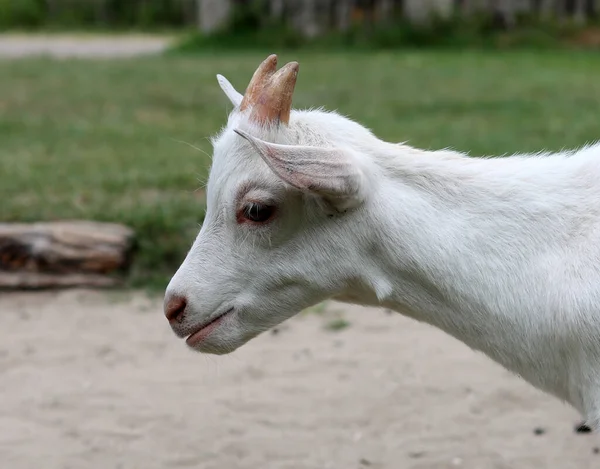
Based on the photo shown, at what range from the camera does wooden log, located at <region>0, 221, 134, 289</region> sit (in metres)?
6.65

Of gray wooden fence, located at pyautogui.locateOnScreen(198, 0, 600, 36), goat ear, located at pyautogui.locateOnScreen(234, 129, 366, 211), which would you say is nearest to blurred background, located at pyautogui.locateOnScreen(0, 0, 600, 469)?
goat ear, located at pyautogui.locateOnScreen(234, 129, 366, 211)

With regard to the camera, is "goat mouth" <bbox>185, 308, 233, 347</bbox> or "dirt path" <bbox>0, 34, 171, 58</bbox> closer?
"goat mouth" <bbox>185, 308, 233, 347</bbox>

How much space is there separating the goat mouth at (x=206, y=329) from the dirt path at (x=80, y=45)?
1479cm

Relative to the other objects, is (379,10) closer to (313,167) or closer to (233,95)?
(233,95)

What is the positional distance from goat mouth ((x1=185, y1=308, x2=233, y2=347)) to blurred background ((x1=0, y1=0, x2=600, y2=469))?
75cm

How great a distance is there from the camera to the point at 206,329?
328cm

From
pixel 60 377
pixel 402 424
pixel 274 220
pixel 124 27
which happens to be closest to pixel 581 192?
pixel 274 220

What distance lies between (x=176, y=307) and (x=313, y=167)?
0.68m

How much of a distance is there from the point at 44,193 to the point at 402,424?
12.5 ft

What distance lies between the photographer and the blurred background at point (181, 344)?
4699 mm

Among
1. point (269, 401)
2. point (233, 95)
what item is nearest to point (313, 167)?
point (233, 95)

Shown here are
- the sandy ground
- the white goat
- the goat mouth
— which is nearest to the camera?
the white goat

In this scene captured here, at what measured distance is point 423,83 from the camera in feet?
44.2

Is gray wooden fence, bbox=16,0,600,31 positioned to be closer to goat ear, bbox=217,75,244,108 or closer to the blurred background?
the blurred background
